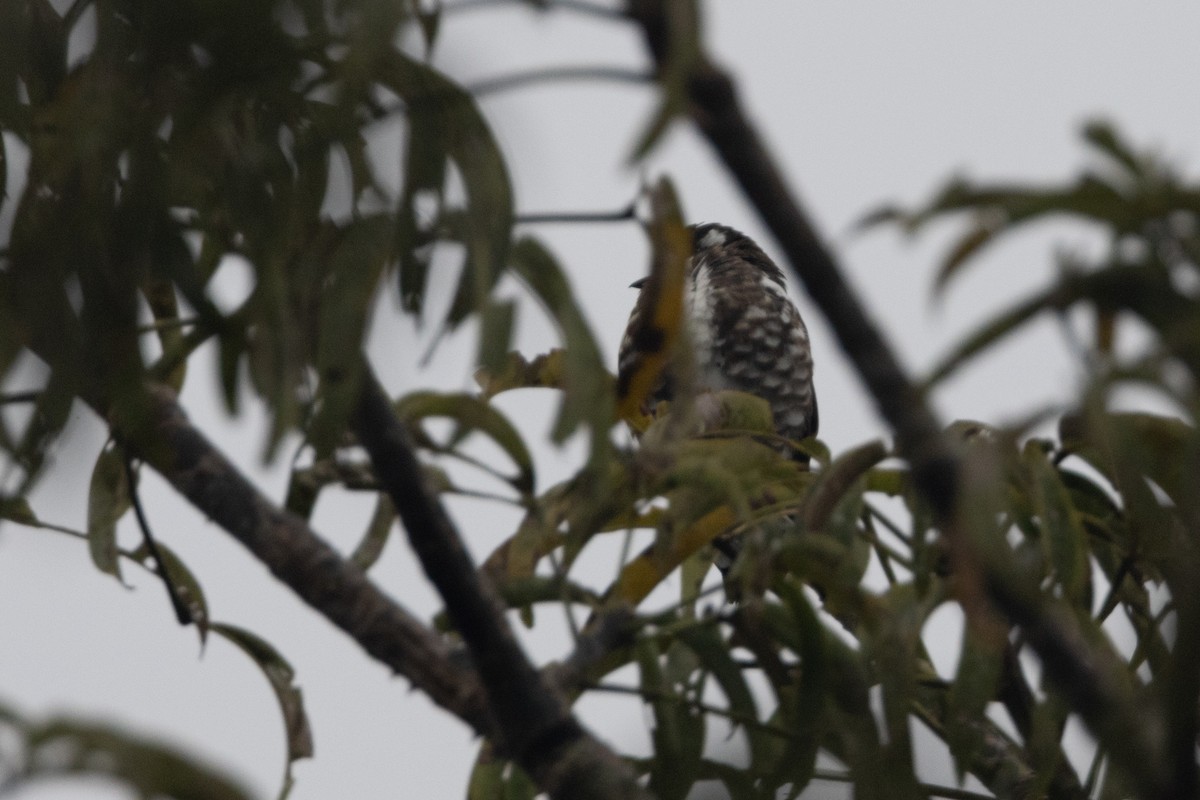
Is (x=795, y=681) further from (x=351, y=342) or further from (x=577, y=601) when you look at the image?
(x=351, y=342)

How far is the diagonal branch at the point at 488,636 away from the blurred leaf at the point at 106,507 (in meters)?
0.37

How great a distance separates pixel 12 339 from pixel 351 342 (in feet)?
0.95

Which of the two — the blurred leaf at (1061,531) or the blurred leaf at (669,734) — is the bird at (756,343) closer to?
the blurred leaf at (669,734)

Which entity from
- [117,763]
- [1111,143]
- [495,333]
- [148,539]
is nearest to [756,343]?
[148,539]

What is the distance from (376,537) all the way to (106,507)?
0.27m

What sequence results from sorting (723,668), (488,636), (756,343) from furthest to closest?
(756,343) < (723,668) < (488,636)

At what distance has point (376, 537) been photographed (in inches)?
53.9

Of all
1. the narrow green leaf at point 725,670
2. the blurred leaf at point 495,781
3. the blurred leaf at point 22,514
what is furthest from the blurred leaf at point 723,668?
the blurred leaf at point 22,514

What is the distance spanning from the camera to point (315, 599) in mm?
1236

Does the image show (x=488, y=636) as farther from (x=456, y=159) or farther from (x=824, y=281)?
(x=824, y=281)

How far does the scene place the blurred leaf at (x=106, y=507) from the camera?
1436mm

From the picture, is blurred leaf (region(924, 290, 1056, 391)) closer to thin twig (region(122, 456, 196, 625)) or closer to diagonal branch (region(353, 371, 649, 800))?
diagonal branch (region(353, 371, 649, 800))

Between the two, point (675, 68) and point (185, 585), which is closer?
point (675, 68)

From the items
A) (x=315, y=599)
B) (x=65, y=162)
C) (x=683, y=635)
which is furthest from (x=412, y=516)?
(x=65, y=162)
